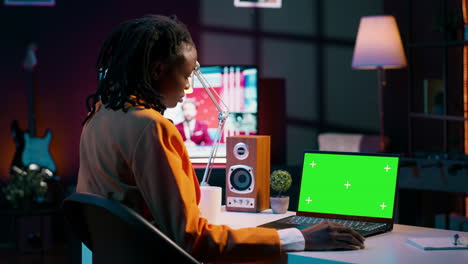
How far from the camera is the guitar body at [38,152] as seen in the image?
4945 millimetres

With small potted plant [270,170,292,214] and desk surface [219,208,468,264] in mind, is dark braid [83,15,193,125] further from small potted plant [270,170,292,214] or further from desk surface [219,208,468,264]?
small potted plant [270,170,292,214]

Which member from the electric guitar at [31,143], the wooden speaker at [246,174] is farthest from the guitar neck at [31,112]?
the wooden speaker at [246,174]

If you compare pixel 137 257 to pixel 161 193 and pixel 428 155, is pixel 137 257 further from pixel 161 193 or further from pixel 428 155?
pixel 428 155

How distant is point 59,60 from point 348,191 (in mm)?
3775

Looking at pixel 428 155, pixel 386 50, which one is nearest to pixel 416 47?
pixel 386 50

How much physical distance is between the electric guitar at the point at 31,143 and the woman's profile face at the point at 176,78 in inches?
142

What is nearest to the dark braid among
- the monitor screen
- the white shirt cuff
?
the white shirt cuff

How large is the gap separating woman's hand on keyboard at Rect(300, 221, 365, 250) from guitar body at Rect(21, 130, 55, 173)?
372cm

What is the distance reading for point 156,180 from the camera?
1.37 m

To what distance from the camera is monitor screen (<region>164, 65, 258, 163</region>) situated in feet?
14.9

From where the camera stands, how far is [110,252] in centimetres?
128

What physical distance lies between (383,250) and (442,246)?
15 cm

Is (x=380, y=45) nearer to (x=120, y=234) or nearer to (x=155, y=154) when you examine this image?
(x=155, y=154)

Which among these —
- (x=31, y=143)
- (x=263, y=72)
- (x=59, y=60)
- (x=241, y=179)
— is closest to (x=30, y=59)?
(x=59, y=60)
